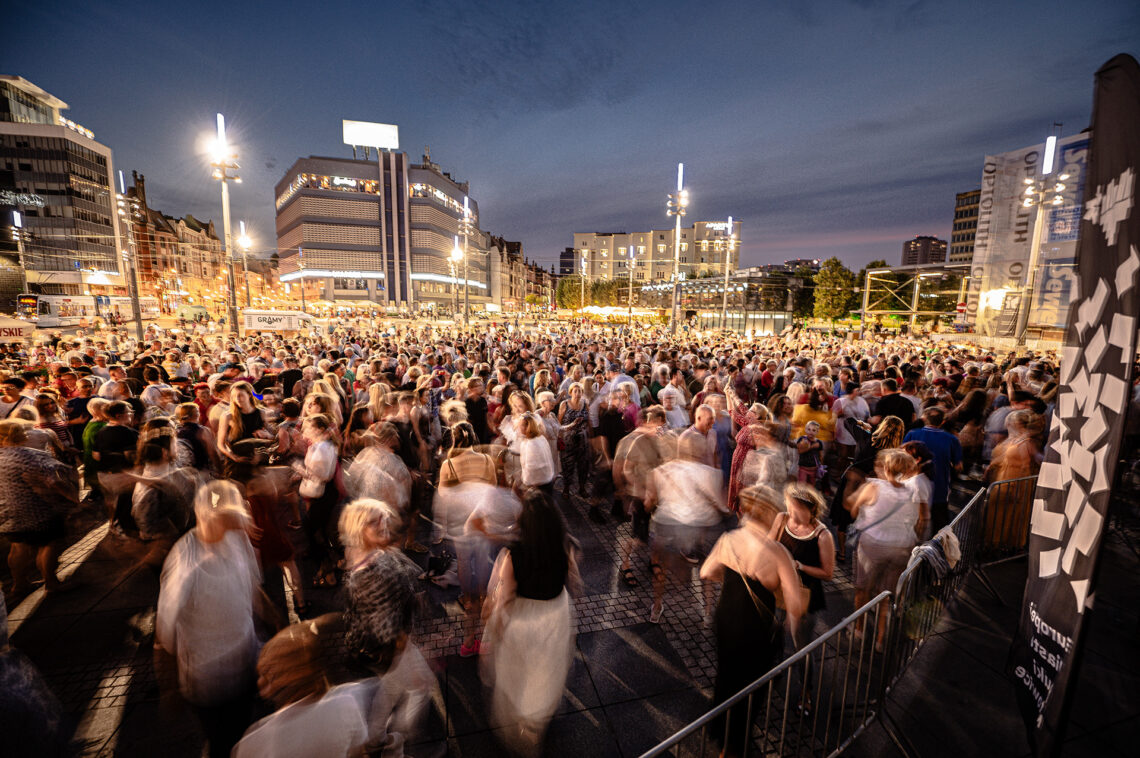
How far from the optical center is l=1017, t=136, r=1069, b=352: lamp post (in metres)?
21.2

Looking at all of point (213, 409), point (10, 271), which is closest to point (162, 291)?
point (10, 271)

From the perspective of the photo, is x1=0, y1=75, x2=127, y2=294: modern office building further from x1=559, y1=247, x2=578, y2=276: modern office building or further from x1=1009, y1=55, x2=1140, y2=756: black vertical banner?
x1=559, y1=247, x2=578, y2=276: modern office building

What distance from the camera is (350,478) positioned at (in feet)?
15.5

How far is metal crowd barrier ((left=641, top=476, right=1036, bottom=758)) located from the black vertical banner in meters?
0.83

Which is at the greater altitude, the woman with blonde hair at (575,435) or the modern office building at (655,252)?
the modern office building at (655,252)

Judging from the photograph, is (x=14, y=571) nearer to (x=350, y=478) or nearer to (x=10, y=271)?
(x=350, y=478)

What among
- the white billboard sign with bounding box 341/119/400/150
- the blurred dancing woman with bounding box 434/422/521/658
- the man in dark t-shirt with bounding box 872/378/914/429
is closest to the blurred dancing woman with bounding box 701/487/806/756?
the blurred dancing woman with bounding box 434/422/521/658

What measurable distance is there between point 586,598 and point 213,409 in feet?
18.2

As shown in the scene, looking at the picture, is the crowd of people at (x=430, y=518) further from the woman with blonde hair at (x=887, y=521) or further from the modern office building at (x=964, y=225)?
the modern office building at (x=964, y=225)

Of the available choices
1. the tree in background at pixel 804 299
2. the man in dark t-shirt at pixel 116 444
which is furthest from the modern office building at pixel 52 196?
the tree in background at pixel 804 299

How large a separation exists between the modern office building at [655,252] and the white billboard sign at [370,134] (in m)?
43.2

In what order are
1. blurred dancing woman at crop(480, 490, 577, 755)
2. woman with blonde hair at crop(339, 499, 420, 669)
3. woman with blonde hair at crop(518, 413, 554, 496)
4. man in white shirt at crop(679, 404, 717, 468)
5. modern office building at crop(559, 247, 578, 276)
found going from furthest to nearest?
1. modern office building at crop(559, 247, 578, 276)
2. woman with blonde hair at crop(518, 413, 554, 496)
3. man in white shirt at crop(679, 404, 717, 468)
4. blurred dancing woman at crop(480, 490, 577, 755)
5. woman with blonde hair at crop(339, 499, 420, 669)

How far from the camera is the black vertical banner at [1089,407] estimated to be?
182 cm

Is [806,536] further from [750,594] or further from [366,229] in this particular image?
[366,229]
